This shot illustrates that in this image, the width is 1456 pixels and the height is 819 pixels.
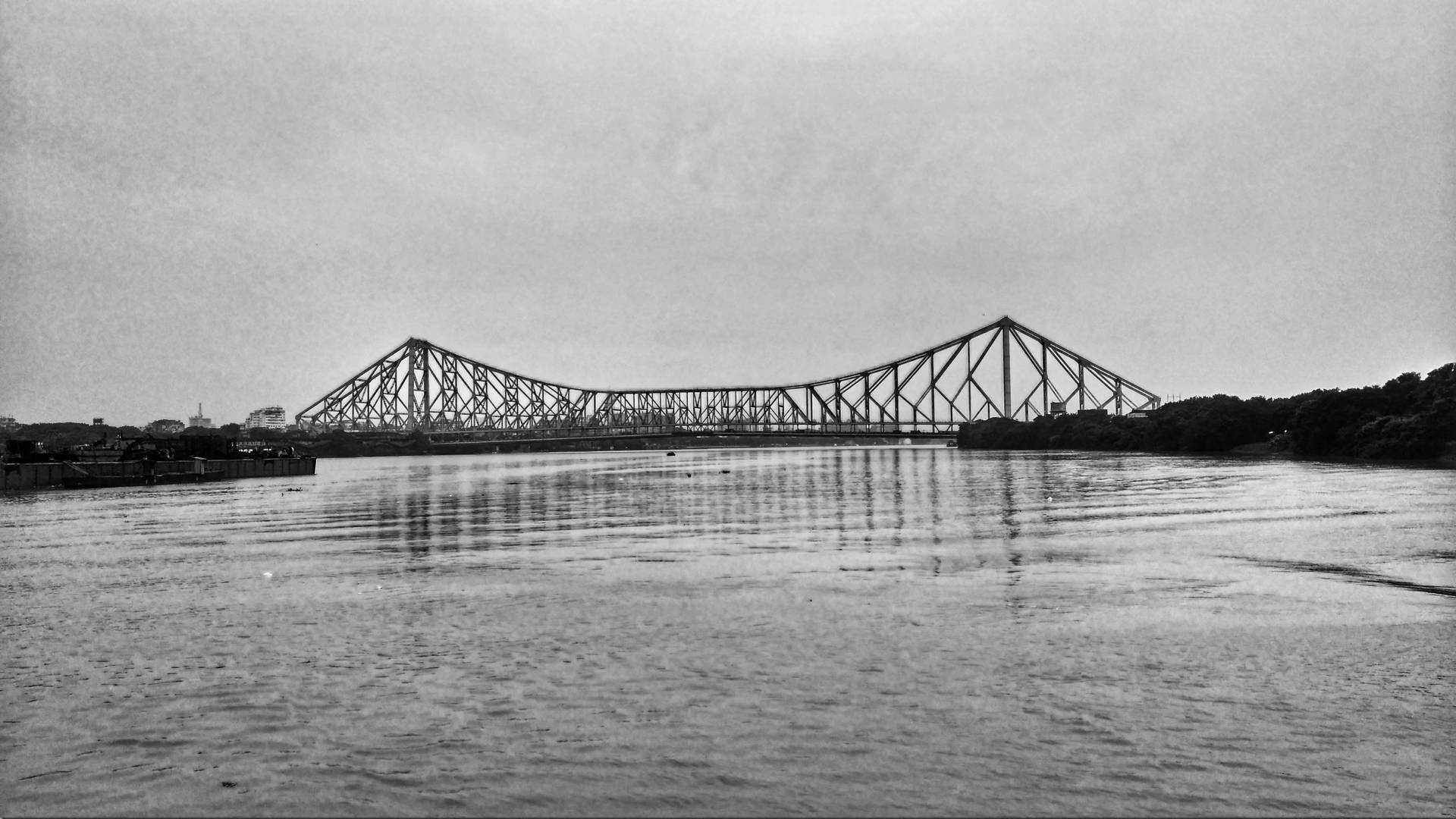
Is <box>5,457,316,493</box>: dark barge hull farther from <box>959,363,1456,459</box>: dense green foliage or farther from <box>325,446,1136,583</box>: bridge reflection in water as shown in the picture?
<box>959,363,1456,459</box>: dense green foliage

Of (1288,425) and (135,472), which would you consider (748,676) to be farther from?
(1288,425)

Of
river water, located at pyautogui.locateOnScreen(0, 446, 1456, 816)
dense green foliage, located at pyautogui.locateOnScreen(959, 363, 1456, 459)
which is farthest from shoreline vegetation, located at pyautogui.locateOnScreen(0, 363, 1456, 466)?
river water, located at pyautogui.locateOnScreen(0, 446, 1456, 816)

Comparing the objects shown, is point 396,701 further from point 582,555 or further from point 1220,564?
point 1220,564

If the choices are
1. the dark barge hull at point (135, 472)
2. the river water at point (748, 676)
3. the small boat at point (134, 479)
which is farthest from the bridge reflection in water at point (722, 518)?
the dark barge hull at point (135, 472)

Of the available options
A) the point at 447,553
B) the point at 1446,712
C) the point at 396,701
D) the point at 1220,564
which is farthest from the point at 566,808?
the point at 447,553

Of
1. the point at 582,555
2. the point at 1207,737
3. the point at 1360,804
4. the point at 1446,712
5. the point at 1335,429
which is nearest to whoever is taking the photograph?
the point at 1360,804

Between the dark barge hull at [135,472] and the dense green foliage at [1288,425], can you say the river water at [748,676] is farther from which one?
the dense green foliage at [1288,425]

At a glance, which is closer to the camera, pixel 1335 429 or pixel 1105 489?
pixel 1105 489

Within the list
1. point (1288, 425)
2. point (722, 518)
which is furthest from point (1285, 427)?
point (722, 518)
